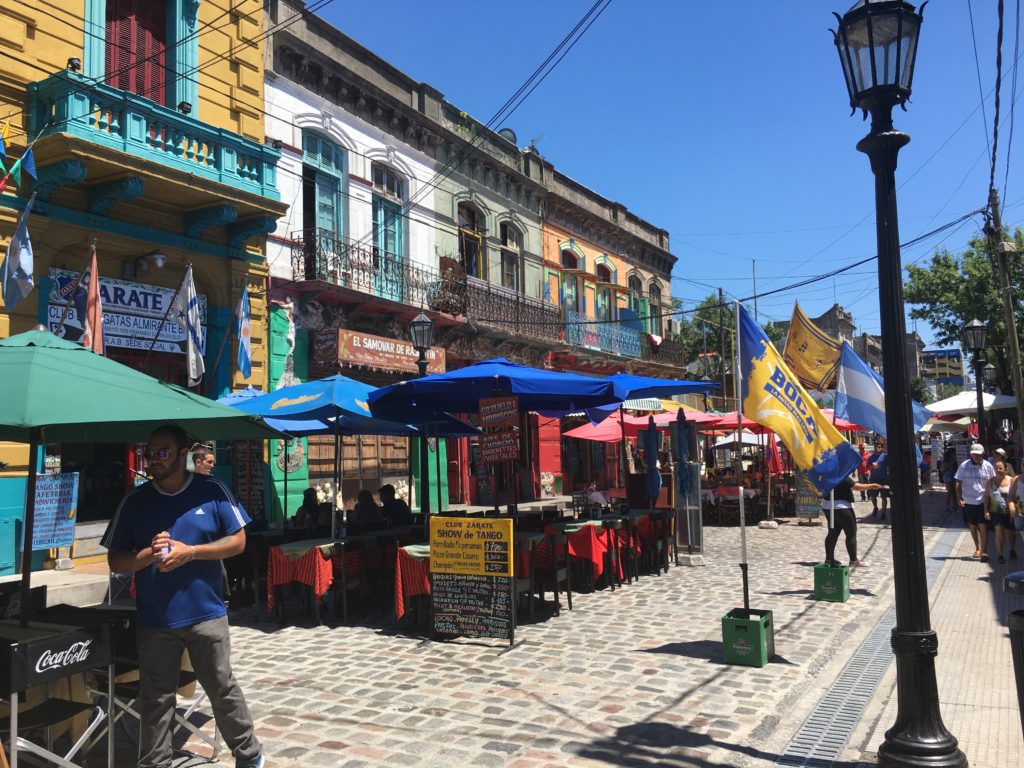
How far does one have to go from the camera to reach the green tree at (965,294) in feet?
86.6

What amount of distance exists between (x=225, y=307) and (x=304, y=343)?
2330mm

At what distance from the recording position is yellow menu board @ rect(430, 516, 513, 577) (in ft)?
23.5

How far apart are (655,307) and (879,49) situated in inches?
1108

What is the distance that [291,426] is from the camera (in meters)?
11.7

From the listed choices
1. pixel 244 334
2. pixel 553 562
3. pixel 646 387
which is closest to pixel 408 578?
pixel 553 562

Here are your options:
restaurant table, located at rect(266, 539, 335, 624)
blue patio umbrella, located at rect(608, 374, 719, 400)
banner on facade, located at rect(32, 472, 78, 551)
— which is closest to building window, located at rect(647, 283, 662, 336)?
blue patio umbrella, located at rect(608, 374, 719, 400)

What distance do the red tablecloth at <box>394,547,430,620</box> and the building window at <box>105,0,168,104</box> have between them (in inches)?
367

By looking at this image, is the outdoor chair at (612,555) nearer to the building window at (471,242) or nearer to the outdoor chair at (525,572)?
the outdoor chair at (525,572)

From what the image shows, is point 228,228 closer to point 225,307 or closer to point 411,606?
point 225,307

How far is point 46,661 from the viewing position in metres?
3.75

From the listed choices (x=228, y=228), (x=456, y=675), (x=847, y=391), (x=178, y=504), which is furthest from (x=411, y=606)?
(x=228, y=228)

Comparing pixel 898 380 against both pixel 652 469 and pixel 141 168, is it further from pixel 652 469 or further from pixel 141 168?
pixel 141 168

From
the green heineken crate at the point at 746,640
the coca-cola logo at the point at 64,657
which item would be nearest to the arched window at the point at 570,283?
the green heineken crate at the point at 746,640

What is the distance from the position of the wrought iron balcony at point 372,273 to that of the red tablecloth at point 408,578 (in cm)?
912
